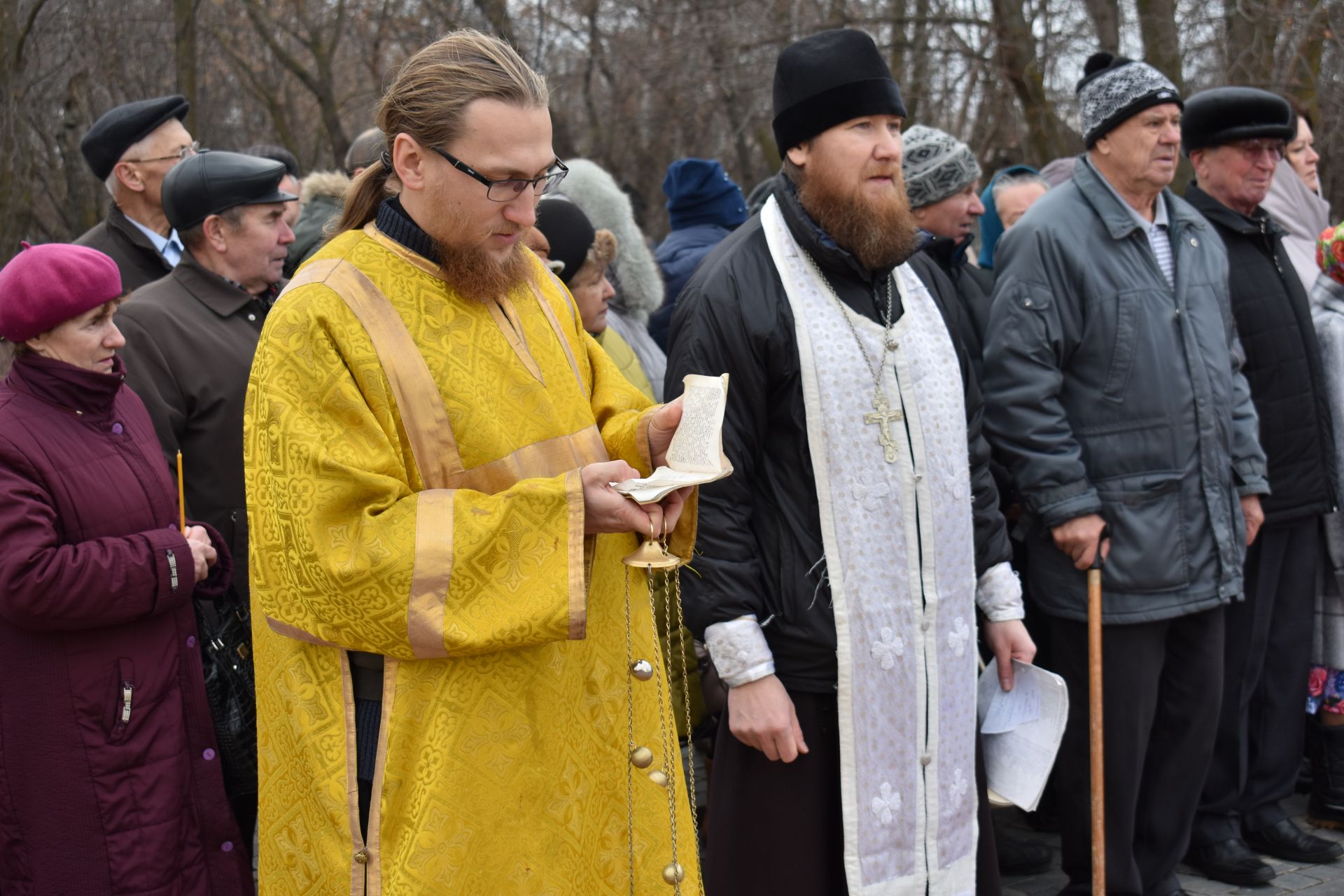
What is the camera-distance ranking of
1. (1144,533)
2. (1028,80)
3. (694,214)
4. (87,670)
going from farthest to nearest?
(1028,80) → (694,214) → (1144,533) → (87,670)

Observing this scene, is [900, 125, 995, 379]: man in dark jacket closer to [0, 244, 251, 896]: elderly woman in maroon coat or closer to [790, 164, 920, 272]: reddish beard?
[790, 164, 920, 272]: reddish beard

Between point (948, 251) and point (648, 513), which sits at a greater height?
point (948, 251)

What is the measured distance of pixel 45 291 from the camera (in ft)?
10.2

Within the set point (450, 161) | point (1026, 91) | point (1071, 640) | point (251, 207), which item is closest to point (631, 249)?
point (251, 207)

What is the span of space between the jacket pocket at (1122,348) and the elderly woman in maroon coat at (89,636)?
8.05 ft

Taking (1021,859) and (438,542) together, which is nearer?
(438,542)

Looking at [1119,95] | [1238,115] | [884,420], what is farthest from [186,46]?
[884,420]

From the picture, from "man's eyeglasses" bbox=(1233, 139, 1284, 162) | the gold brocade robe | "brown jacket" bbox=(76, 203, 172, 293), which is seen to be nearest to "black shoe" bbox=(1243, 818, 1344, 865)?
"man's eyeglasses" bbox=(1233, 139, 1284, 162)

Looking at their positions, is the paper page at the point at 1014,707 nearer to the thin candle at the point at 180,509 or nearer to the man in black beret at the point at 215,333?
the man in black beret at the point at 215,333

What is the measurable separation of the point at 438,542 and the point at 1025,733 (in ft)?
6.23

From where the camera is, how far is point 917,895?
322 centimetres

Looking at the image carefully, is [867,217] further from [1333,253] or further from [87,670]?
[1333,253]

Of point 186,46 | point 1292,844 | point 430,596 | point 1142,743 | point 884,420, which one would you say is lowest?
point 1292,844

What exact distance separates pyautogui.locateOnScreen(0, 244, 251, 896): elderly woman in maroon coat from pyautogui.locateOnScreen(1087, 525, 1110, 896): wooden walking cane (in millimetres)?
2179
